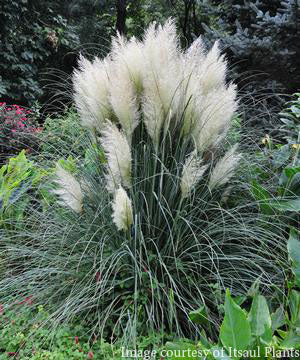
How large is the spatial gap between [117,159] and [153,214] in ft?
1.42

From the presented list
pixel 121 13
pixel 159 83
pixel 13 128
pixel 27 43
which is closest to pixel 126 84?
pixel 159 83

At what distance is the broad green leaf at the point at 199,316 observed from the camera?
182 centimetres

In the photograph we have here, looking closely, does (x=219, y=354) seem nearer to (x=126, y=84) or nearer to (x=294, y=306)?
(x=294, y=306)

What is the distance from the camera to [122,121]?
2268 millimetres

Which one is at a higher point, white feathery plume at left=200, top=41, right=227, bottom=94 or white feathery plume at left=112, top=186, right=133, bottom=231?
white feathery plume at left=200, top=41, right=227, bottom=94

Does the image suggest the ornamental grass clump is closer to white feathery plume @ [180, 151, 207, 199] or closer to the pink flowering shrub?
white feathery plume @ [180, 151, 207, 199]

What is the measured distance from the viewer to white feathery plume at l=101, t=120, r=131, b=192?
83.5 inches

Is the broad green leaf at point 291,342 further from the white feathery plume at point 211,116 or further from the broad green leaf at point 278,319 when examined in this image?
the white feathery plume at point 211,116

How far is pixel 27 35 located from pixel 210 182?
25.8 ft

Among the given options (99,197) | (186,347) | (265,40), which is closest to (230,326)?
(186,347)

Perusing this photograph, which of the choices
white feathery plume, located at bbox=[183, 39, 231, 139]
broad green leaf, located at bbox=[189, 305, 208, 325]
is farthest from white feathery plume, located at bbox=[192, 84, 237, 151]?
broad green leaf, located at bbox=[189, 305, 208, 325]

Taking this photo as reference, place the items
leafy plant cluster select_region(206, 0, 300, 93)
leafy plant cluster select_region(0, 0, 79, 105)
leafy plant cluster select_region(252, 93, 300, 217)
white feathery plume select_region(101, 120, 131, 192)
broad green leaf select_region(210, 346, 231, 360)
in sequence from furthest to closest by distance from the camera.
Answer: leafy plant cluster select_region(0, 0, 79, 105) < leafy plant cluster select_region(206, 0, 300, 93) < leafy plant cluster select_region(252, 93, 300, 217) < white feathery plume select_region(101, 120, 131, 192) < broad green leaf select_region(210, 346, 231, 360)

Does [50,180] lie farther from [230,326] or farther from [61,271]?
[230,326]

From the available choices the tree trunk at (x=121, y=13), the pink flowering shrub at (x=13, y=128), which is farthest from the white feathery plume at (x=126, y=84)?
the tree trunk at (x=121, y=13)
